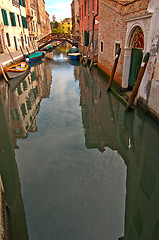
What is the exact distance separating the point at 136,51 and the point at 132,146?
446cm

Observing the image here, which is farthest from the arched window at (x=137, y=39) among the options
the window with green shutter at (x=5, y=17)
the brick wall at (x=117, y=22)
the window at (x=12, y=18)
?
the window at (x=12, y=18)

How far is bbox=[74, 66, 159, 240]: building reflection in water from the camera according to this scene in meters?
2.89

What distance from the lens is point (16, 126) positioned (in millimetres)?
6109

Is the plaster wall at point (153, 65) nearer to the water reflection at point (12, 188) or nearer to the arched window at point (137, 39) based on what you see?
the arched window at point (137, 39)

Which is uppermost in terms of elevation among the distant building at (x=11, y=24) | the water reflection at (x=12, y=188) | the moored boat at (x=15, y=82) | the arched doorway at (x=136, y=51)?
the distant building at (x=11, y=24)

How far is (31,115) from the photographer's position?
273 inches

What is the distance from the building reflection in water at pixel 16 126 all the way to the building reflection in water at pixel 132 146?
1.79 meters

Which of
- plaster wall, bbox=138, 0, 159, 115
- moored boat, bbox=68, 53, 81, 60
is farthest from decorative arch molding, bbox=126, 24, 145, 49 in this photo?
moored boat, bbox=68, 53, 81, 60

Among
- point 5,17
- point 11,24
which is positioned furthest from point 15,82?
point 11,24

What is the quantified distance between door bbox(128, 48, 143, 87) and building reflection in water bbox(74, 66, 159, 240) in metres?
1.23

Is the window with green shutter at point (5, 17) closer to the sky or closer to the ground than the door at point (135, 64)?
closer to the sky

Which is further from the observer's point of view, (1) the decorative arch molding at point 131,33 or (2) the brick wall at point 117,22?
(2) the brick wall at point 117,22

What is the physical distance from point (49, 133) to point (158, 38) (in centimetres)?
443

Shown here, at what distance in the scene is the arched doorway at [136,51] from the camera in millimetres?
6828
